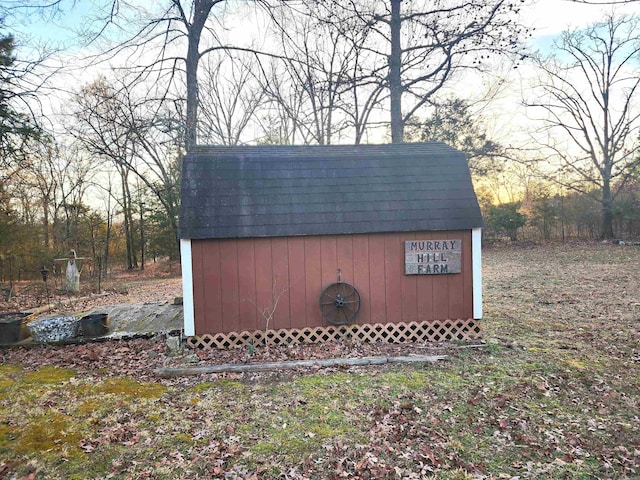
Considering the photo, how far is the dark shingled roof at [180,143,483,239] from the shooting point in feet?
20.8

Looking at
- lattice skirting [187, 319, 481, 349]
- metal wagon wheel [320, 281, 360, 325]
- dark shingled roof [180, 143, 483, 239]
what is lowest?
lattice skirting [187, 319, 481, 349]

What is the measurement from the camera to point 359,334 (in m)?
6.58

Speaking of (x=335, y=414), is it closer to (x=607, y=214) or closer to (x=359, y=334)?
(x=359, y=334)

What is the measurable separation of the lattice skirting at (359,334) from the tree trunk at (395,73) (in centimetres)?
791

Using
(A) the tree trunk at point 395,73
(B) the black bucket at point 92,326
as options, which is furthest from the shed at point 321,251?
(A) the tree trunk at point 395,73

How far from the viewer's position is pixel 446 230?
656 centimetres

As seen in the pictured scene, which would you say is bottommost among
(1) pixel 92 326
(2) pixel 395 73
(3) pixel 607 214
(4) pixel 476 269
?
(1) pixel 92 326

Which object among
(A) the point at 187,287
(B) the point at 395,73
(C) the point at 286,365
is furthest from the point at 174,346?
(B) the point at 395,73

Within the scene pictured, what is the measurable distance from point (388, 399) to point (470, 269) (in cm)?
314

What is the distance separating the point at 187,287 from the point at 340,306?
2.50 metres

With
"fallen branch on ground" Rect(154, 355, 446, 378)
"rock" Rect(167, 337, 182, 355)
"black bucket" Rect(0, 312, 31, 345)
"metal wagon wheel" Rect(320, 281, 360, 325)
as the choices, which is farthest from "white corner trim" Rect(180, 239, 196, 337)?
"black bucket" Rect(0, 312, 31, 345)

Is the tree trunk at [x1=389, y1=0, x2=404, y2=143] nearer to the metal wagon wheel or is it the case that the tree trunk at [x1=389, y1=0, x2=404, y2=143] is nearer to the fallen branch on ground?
the metal wagon wheel

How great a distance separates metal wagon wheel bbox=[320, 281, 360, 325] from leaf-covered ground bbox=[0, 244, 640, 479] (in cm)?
45

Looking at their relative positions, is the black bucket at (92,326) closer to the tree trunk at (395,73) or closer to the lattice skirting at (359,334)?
the lattice skirting at (359,334)
